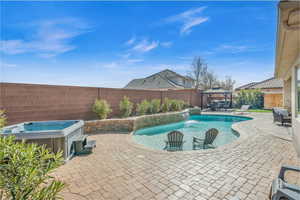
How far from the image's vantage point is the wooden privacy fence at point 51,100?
6.25 meters

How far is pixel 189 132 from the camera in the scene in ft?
32.2

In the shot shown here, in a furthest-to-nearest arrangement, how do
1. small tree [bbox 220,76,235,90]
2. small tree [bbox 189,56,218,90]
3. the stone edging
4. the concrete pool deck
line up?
small tree [bbox 220,76,235,90] → small tree [bbox 189,56,218,90] → the stone edging → the concrete pool deck

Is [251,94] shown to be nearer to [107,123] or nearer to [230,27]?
[230,27]

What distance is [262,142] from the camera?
5.64 metres

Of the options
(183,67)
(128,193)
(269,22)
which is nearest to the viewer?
(128,193)

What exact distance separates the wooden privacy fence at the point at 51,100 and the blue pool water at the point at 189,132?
122 inches

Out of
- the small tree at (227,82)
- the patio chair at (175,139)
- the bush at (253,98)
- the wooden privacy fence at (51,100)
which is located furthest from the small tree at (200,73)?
the patio chair at (175,139)

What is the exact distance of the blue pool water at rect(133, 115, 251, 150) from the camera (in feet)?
24.1

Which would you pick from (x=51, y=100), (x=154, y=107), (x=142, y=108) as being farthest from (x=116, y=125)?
(x=154, y=107)

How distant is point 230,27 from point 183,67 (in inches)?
962

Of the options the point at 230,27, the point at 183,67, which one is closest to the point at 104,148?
the point at 230,27

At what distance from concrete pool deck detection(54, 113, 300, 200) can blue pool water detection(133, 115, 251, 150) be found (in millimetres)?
2313

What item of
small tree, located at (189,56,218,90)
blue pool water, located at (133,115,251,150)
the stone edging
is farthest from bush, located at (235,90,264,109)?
the stone edging

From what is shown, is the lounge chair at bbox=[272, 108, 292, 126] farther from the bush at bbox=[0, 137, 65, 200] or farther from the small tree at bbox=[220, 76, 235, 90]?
the small tree at bbox=[220, 76, 235, 90]
